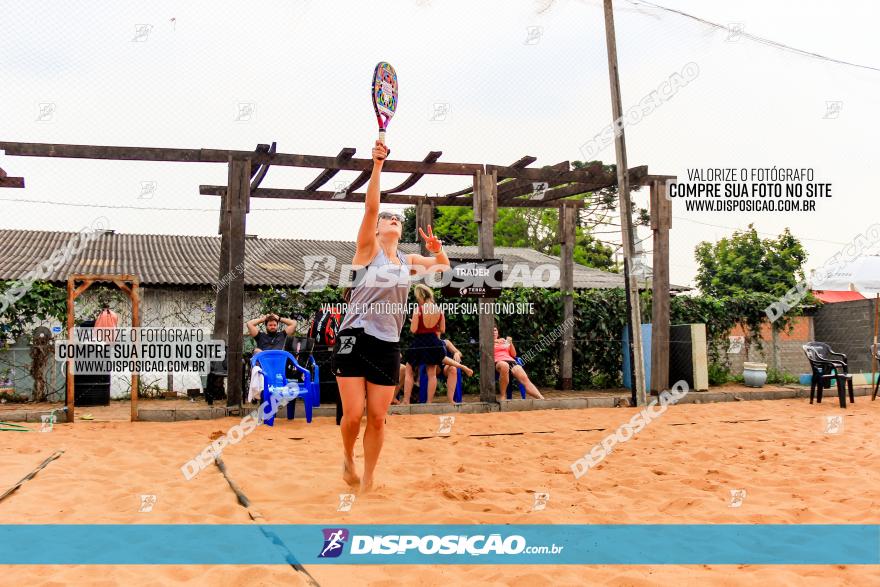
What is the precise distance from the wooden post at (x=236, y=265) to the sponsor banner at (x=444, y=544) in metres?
5.53

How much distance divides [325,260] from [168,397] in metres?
11.3

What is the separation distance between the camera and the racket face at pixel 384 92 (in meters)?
4.25

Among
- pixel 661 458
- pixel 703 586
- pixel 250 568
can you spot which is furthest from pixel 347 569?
pixel 661 458

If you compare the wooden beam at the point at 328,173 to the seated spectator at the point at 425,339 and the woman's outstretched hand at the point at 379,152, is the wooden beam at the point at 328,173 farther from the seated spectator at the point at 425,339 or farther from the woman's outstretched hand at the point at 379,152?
the woman's outstretched hand at the point at 379,152

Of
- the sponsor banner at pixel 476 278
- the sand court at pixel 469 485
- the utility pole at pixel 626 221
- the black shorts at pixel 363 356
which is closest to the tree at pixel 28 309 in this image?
the sand court at pixel 469 485

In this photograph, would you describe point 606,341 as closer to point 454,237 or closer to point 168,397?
point 168,397

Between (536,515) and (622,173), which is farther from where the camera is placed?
(622,173)

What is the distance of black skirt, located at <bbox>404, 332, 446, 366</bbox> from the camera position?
9531mm

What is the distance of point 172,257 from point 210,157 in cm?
1159

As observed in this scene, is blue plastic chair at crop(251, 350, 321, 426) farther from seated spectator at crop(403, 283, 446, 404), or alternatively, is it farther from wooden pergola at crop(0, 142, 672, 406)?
seated spectator at crop(403, 283, 446, 404)

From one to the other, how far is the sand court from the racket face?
7.92 feet

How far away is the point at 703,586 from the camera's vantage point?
2.87 meters

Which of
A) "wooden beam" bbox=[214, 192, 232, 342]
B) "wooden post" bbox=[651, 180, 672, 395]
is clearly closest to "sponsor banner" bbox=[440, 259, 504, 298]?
"wooden post" bbox=[651, 180, 672, 395]

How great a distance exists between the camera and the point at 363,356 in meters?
4.29
